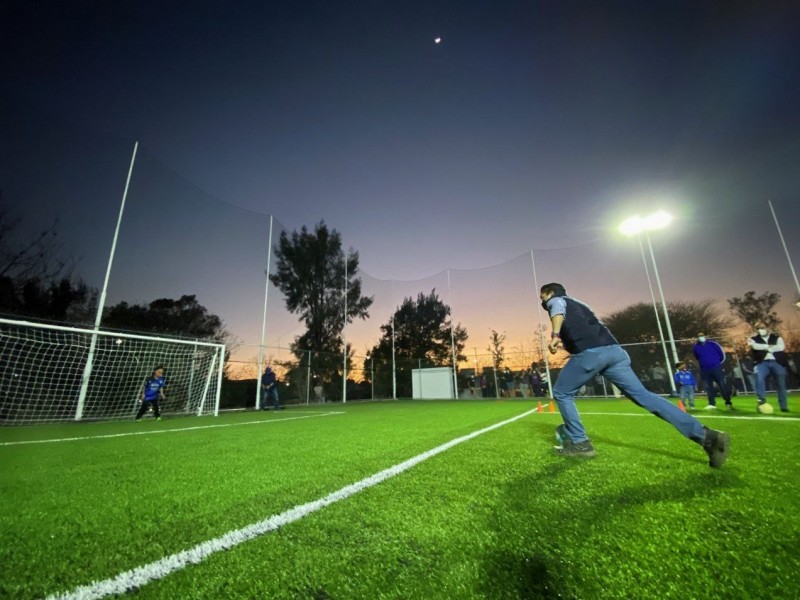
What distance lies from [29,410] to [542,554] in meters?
14.8

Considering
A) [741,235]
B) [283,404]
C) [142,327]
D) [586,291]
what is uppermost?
[741,235]

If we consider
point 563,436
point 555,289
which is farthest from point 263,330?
point 563,436

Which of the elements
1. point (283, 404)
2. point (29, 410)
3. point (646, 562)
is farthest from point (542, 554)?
point (283, 404)

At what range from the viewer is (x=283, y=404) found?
59.7 feet

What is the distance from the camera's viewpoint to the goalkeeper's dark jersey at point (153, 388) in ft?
35.1

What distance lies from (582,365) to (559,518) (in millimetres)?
2107

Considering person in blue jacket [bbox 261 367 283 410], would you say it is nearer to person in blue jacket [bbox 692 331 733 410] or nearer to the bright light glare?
person in blue jacket [bbox 692 331 733 410]

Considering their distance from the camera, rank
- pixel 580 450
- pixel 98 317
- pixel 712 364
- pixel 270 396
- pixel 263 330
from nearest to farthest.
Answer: pixel 580 450, pixel 712 364, pixel 98 317, pixel 270 396, pixel 263 330

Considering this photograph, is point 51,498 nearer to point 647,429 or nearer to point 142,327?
point 647,429

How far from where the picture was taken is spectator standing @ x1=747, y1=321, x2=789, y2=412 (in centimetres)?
701

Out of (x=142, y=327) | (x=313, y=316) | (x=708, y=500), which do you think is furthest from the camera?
(x=313, y=316)

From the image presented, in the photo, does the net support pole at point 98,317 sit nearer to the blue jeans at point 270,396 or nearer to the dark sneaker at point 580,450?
the blue jeans at point 270,396

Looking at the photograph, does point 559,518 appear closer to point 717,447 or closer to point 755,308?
point 717,447

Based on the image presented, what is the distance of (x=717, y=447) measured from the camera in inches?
106
